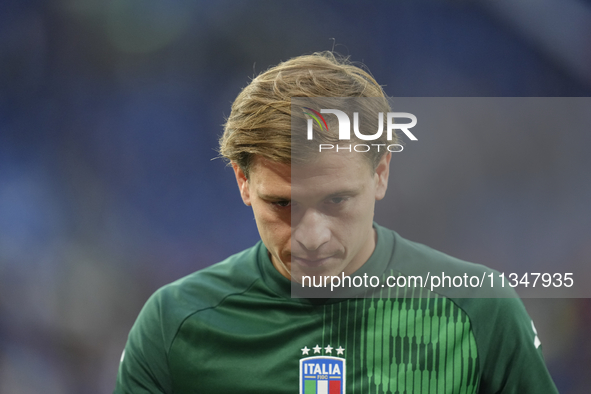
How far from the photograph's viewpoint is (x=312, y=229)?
3.94 ft

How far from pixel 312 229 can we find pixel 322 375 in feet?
1.24

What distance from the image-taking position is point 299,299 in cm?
130

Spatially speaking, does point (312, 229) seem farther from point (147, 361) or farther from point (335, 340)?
point (147, 361)

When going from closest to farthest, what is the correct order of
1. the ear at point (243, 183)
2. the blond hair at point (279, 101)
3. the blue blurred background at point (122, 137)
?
the blond hair at point (279, 101), the ear at point (243, 183), the blue blurred background at point (122, 137)

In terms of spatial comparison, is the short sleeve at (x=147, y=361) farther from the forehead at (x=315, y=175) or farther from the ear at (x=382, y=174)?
the ear at (x=382, y=174)

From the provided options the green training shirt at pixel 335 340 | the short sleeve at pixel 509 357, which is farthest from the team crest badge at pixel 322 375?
the short sleeve at pixel 509 357

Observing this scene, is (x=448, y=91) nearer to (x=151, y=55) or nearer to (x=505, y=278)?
(x=505, y=278)

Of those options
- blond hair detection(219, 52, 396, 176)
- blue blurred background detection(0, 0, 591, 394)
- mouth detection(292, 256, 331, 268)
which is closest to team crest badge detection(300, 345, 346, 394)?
mouth detection(292, 256, 331, 268)

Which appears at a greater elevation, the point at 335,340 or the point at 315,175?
the point at 315,175

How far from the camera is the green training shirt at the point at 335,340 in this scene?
1.22 meters

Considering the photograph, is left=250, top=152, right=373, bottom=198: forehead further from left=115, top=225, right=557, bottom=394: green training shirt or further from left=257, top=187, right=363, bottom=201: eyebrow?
left=115, top=225, right=557, bottom=394: green training shirt

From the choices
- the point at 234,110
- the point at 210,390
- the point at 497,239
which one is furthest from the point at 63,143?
the point at 497,239
